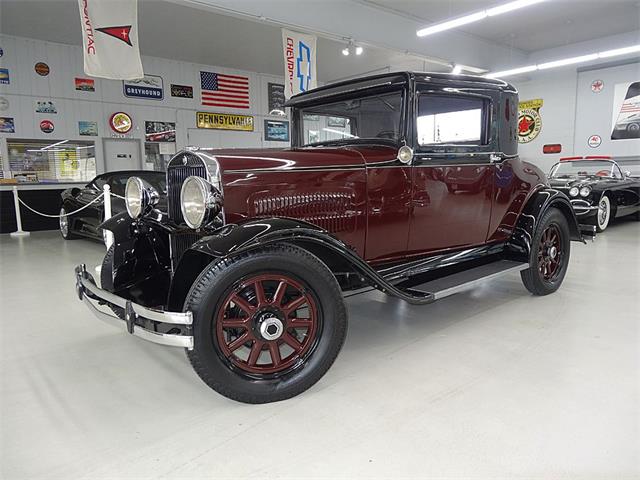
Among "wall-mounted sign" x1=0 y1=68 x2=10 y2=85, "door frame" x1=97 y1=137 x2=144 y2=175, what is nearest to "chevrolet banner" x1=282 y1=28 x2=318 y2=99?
"door frame" x1=97 y1=137 x2=144 y2=175

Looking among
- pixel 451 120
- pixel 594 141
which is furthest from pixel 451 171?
pixel 594 141

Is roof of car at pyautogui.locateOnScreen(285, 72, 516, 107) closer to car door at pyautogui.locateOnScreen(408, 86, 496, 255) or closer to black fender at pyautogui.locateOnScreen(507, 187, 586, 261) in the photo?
car door at pyautogui.locateOnScreen(408, 86, 496, 255)

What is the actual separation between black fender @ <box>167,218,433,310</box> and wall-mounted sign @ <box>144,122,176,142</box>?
9475 millimetres

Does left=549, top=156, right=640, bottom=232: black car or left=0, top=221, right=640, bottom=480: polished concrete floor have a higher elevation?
left=549, top=156, right=640, bottom=232: black car

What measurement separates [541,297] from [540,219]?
0.66m

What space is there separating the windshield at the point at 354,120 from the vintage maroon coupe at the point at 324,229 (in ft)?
0.03

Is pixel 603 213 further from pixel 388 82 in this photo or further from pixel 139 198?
pixel 139 198

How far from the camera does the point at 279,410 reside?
1890 mm

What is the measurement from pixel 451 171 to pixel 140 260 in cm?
205

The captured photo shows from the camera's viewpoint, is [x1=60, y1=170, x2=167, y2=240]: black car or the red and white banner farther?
[x1=60, y1=170, x2=167, y2=240]: black car

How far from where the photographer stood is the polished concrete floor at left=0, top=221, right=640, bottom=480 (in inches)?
60.6

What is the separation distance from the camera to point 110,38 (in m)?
4.86

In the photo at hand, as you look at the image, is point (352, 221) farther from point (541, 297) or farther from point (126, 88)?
point (126, 88)

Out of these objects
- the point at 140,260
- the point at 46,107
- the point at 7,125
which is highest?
the point at 46,107
